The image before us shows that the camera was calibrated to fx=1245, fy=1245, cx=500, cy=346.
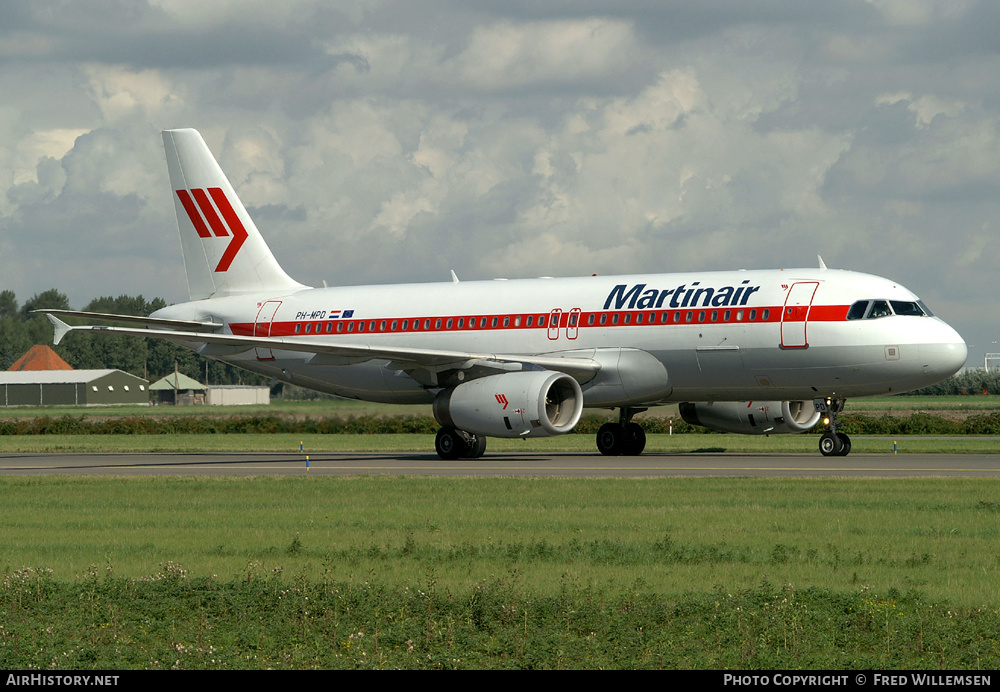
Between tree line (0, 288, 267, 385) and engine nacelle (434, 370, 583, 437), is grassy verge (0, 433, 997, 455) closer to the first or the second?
engine nacelle (434, 370, 583, 437)

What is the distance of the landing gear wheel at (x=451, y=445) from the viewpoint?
33219mm

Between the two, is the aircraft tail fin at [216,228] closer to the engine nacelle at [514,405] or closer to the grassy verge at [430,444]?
the grassy verge at [430,444]

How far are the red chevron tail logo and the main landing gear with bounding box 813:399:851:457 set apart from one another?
2024cm

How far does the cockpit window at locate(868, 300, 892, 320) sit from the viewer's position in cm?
3131

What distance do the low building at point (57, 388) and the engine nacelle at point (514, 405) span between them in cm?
10140

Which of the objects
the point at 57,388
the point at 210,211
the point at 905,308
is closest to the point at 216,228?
the point at 210,211

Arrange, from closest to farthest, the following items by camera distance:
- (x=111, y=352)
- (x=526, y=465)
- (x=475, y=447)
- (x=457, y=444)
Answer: (x=526, y=465), (x=457, y=444), (x=475, y=447), (x=111, y=352)

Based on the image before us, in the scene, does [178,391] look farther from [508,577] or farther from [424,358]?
[508,577]

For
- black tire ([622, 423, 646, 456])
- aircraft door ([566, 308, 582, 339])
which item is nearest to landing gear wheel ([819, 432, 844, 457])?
black tire ([622, 423, 646, 456])

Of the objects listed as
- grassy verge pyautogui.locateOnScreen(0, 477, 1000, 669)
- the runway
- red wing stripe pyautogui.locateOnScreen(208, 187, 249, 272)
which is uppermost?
red wing stripe pyautogui.locateOnScreen(208, 187, 249, 272)

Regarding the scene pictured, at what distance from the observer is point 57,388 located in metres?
126

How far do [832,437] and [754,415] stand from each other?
4.28 meters

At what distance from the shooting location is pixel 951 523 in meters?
16.5

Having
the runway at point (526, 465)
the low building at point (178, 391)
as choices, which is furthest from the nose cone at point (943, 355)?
the low building at point (178, 391)
